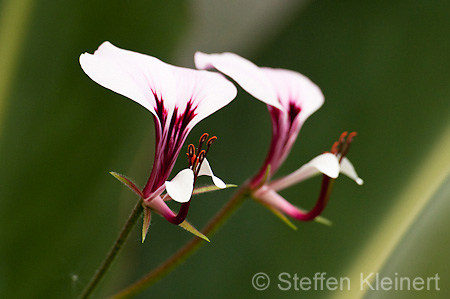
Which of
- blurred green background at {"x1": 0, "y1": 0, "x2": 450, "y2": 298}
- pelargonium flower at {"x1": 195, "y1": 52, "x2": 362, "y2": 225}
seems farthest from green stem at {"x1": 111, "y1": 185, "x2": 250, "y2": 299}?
blurred green background at {"x1": 0, "y1": 0, "x2": 450, "y2": 298}

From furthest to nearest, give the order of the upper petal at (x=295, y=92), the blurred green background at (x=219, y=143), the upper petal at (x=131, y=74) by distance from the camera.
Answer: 1. the blurred green background at (x=219, y=143)
2. the upper petal at (x=295, y=92)
3. the upper petal at (x=131, y=74)

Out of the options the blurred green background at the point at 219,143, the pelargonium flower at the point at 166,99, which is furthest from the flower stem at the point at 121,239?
the blurred green background at the point at 219,143

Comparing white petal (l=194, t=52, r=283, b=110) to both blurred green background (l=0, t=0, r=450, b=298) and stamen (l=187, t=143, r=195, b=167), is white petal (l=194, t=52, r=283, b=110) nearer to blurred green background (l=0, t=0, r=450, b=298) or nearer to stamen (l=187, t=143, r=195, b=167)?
stamen (l=187, t=143, r=195, b=167)

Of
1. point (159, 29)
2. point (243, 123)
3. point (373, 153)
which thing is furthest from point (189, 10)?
point (373, 153)

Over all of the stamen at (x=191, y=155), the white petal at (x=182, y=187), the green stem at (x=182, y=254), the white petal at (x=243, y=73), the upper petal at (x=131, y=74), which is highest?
the white petal at (x=243, y=73)

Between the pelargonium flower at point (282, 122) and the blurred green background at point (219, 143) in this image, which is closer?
the pelargonium flower at point (282, 122)

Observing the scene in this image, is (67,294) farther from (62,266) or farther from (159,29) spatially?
(159,29)

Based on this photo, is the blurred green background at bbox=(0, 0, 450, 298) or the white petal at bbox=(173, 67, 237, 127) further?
the blurred green background at bbox=(0, 0, 450, 298)

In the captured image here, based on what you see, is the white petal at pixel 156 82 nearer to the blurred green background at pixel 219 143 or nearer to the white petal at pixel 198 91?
the white petal at pixel 198 91
